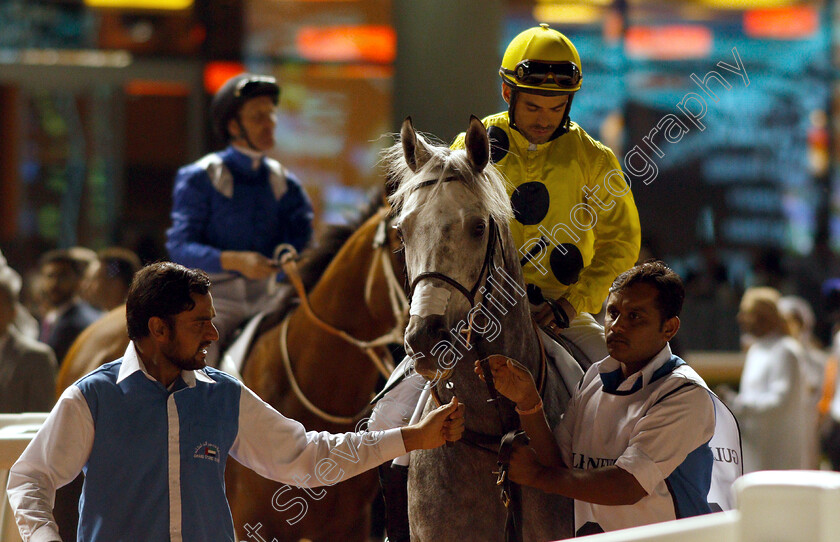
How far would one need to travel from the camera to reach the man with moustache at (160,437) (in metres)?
2.24

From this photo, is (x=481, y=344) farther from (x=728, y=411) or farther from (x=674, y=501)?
(x=728, y=411)

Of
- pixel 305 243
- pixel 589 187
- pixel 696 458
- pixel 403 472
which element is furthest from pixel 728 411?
pixel 305 243

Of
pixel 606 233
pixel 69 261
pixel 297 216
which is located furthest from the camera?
pixel 69 261

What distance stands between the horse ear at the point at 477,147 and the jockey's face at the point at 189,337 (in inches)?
31.4

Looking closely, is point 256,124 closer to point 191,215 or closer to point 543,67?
point 191,215

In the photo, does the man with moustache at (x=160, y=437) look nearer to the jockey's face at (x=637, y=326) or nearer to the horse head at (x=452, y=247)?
the horse head at (x=452, y=247)

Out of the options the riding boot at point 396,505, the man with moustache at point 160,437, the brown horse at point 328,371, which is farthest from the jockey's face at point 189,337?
the brown horse at point 328,371

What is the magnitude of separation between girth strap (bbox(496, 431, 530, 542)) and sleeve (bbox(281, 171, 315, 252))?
2.74 metres

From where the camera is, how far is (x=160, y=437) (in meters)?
2.30

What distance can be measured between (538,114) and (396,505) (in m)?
1.27

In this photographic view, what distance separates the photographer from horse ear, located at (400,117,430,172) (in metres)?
2.69

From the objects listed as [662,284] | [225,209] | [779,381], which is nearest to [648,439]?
[662,284]

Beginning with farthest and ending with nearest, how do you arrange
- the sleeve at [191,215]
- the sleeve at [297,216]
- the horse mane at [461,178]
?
the sleeve at [297,216], the sleeve at [191,215], the horse mane at [461,178]

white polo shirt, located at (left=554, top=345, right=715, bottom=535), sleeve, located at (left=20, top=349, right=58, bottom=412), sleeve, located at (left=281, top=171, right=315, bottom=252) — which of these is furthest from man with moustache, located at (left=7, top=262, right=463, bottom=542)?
sleeve, located at (left=20, top=349, right=58, bottom=412)
